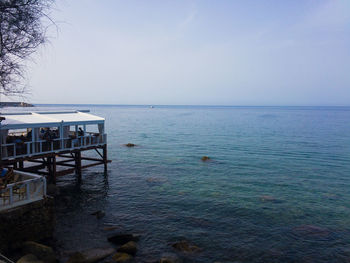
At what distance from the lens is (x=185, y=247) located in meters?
14.2

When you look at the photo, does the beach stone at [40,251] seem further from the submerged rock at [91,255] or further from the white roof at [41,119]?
the white roof at [41,119]

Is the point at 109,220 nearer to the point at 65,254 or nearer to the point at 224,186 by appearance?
the point at 65,254

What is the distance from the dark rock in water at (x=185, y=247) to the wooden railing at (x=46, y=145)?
1196 centimetres

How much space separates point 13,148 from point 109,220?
8050 mm

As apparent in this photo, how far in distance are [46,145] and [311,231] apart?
59.5 feet

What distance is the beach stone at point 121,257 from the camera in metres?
12.8

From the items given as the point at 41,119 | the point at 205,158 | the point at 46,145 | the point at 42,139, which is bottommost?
the point at 205,158

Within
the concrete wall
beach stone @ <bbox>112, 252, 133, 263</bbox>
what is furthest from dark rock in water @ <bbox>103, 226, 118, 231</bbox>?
beach stone @ <bbox>112, 252, 133, 263</bbox>

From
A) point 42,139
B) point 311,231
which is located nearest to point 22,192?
point 42,139

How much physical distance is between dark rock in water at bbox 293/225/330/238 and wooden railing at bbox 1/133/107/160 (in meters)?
16.9

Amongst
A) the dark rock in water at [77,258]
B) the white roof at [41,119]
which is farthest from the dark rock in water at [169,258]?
the white roof at [41,119]

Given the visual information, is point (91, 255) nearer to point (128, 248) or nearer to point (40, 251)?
point (128, 248)

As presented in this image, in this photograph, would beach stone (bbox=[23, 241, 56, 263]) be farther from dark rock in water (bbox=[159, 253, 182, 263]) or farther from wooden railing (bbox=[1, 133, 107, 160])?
wooden railing (bbox=[1, 133, 107, 160])

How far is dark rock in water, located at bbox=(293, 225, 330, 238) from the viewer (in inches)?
633
